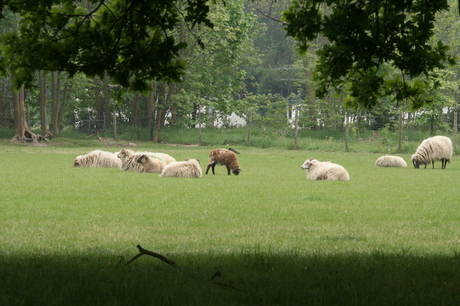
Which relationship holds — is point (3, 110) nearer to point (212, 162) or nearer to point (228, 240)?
point (212, 162)

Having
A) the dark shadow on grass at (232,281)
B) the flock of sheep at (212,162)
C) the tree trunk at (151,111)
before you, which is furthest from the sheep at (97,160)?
the tree trunk at (151,111)

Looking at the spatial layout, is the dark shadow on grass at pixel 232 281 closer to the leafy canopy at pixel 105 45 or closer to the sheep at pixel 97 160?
the leafy canopy at pixel 105 45

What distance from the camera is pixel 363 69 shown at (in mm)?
7820

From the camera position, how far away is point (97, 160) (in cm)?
2388

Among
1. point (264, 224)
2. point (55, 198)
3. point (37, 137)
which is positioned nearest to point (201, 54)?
point (37, 137)

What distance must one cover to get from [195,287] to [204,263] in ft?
4.26

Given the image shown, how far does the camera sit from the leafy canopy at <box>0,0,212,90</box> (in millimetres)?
6980

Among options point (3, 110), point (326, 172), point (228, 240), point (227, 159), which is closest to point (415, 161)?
point (326, 172)

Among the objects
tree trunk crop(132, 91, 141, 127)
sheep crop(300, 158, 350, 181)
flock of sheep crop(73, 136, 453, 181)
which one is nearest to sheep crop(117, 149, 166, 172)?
flock of sheep crop(73, 136, 453, 181)

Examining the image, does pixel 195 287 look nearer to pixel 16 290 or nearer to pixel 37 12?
pixel 16 290

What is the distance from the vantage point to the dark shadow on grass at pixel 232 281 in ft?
15.6

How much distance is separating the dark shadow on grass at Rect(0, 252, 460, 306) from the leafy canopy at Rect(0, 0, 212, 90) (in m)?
1.99

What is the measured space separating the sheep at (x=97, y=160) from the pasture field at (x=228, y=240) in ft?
14.1

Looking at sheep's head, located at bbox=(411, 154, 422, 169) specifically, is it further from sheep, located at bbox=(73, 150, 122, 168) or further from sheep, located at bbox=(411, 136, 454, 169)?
sheep, located at bbox=(73, 150, 122, 168)
